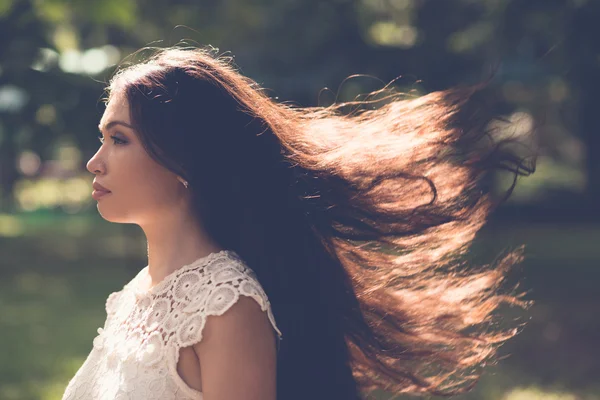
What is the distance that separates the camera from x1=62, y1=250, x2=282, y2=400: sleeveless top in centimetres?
203

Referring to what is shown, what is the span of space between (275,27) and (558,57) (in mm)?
4416

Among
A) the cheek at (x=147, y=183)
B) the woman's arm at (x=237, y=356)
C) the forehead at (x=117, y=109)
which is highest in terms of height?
the forehead at (x=117, y=109)

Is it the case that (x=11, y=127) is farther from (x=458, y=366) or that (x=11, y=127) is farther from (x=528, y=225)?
(x=528, y=225)

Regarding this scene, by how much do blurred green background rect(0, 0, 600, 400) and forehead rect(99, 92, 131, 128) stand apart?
2.87 m

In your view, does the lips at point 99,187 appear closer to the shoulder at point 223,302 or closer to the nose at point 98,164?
the nose at point 98,164

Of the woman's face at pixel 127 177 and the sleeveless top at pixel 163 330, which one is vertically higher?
the woman's face at pixel 127 177

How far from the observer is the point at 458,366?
2773mm

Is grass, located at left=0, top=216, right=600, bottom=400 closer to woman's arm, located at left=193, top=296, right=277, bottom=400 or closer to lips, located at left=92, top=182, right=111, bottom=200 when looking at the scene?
woman's arm, located at left=193, top=296, right=277, bottom=400

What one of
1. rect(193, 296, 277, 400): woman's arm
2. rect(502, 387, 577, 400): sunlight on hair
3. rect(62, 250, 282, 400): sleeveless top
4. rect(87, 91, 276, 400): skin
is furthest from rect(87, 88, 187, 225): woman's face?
rect(502, 387, 577, 400): sunlight on hair

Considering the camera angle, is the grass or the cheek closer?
the cheek

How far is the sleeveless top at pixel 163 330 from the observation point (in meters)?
2.03

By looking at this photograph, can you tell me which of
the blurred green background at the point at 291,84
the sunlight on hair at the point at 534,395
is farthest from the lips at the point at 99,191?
the sunlight on hair at the point at 534,395

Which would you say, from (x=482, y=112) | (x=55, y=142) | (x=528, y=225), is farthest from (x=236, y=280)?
(x=528, y=225)

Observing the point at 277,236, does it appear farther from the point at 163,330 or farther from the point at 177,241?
the point at 163,330
